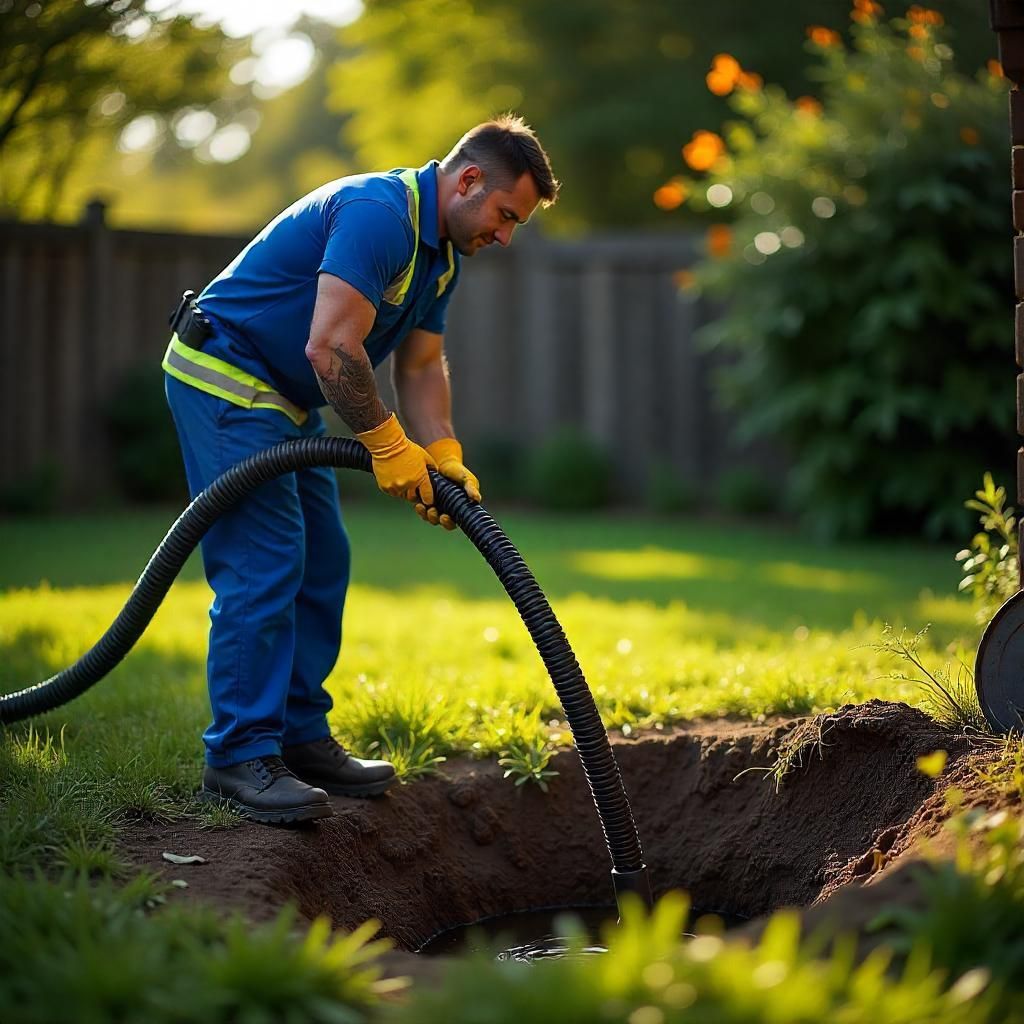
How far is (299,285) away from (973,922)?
220 centimetres

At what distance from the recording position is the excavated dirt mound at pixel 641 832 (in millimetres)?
3094

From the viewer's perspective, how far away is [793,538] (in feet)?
30.5

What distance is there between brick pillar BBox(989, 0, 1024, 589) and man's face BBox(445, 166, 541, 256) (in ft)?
4.13

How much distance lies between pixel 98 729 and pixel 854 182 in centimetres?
650

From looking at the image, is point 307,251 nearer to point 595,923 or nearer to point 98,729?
point 98,729

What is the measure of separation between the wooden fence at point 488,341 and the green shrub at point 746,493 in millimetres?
461

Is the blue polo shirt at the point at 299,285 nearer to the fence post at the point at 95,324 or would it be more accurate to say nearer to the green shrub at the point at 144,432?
the green shrub at the point at 144,432

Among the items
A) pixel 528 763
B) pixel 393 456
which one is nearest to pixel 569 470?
pixel 528 763

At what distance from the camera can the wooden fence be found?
9.84 metres

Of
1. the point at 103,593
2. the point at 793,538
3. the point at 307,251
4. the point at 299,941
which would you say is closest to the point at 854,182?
the point at 793,538

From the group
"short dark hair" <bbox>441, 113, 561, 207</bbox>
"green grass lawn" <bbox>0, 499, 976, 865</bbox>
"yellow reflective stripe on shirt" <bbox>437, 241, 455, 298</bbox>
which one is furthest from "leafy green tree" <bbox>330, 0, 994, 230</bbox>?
"short dark hair" <bbox>441, 113, 561, 207</bbox>

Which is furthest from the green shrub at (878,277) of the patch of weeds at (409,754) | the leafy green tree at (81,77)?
the patch of weeds at (409,754)

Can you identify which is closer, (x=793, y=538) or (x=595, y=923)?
(x=595, y=923)

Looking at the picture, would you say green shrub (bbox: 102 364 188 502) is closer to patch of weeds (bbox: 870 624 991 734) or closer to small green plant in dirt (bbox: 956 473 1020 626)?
small green plant in dirt (bbox: 956 473 1020 626)
